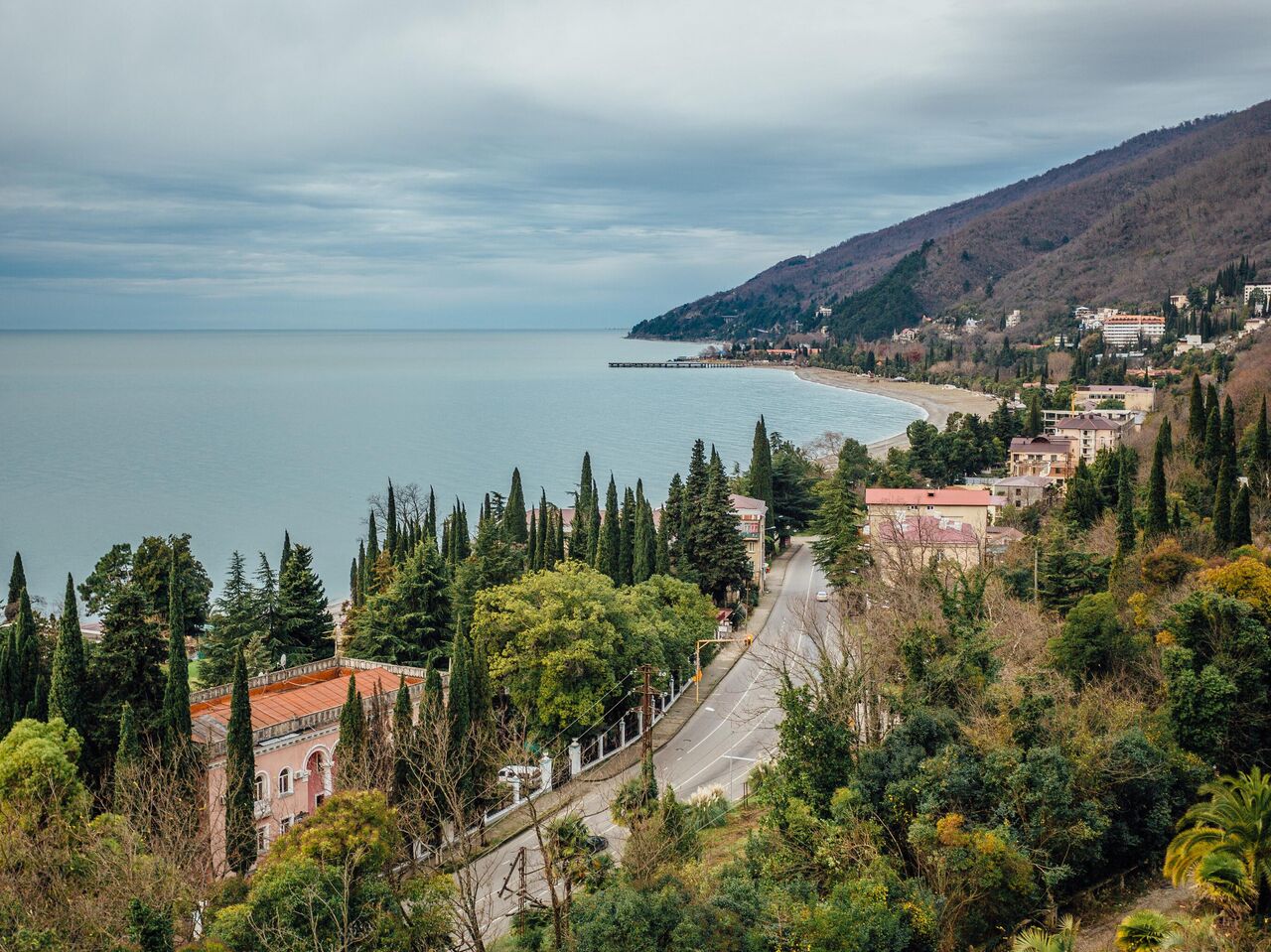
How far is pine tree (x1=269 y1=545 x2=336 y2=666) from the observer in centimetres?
3388

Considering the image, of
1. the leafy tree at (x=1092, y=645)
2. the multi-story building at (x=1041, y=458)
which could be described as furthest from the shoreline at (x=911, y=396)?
the leafy tree at (x=1092, y=645)

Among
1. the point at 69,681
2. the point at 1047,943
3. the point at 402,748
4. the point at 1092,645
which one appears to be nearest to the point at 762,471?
the point at 1092,645

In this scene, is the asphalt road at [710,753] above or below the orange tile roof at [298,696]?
below

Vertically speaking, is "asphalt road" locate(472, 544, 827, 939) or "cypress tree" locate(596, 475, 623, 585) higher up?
"cypress tree" locate(596, 475, 623, 585)

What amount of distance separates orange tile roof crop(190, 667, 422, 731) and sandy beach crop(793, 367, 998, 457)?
6161cm

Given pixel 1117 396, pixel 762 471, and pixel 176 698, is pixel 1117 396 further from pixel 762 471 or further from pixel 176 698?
pixel 176 698

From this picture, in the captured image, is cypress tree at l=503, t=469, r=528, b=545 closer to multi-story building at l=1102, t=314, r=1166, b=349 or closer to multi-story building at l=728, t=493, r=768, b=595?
multi-story building at l=728, t=493, r=768, b=595

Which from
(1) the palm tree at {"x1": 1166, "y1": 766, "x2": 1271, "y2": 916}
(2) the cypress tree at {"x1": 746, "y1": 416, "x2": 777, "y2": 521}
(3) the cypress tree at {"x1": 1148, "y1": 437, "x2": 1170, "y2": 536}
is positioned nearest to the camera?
(1) the palm tree at {"x1": 1166, "y1": 766, "x2": 1271, "y2": 916}

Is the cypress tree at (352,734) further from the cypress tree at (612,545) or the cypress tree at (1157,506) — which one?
the cypress tree at (1157,506)

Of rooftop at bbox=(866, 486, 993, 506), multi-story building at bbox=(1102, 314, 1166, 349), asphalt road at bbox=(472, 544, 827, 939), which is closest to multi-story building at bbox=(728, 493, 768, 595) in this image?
rooftop at bbox=(866, 486, 993, 506)

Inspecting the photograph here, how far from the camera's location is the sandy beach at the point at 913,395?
98.4 meters

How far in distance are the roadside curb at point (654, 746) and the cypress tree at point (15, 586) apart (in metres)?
11.7

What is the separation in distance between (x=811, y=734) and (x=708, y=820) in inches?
161

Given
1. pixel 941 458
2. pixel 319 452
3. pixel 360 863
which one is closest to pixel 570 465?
pixel 319 452
